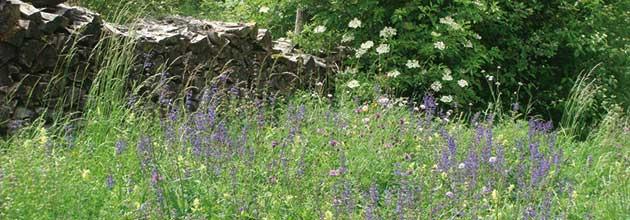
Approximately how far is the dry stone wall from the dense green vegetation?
0.16m

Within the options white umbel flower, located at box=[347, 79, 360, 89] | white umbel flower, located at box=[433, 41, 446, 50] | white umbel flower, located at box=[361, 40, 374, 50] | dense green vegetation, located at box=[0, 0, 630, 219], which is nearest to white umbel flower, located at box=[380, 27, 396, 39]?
dense green vegetation, located at box=[0, 0, 630, 219]

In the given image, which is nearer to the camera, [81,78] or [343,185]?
[343,185]

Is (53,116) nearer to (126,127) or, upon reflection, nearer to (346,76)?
(126,127)

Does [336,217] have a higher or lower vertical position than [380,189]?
higher

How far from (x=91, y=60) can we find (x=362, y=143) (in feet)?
6.50

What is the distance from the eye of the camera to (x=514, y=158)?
16.1 feet

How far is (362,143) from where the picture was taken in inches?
182

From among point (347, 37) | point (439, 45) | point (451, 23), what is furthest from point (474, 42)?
point (347, 37)

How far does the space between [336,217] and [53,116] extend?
2.47m

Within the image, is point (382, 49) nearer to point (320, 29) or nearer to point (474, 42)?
point (320, 29)

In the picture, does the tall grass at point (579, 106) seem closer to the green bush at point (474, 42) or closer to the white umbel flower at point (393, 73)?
the green bush at point (474, 42)

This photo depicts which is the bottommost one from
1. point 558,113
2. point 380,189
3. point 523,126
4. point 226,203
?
point 558,113

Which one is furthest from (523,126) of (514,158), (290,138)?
(290,138)

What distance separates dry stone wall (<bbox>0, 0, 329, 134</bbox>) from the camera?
481cm
